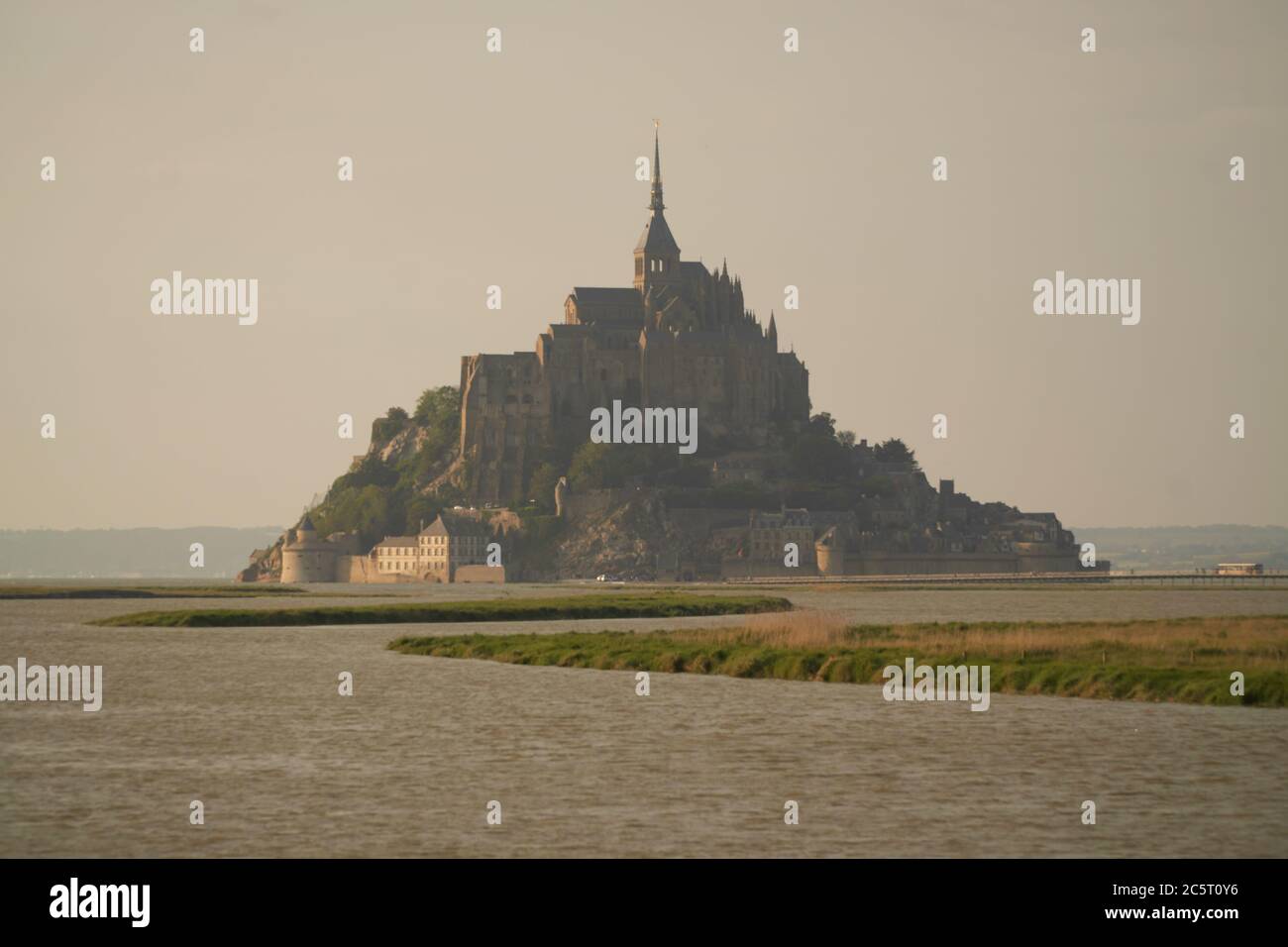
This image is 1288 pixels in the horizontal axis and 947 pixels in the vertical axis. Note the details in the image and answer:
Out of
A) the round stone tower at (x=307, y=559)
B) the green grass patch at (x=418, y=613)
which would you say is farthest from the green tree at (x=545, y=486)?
the green grass patch at (x=418, y=613)

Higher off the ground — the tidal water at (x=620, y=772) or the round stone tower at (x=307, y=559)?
the round stone tower at (x=307, y=559)

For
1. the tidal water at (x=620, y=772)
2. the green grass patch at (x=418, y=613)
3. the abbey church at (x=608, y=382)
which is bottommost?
the tidal water at (x=620, y=772)

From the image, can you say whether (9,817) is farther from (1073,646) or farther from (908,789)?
(1073,646)

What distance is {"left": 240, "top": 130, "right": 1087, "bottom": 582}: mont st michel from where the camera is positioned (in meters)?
174

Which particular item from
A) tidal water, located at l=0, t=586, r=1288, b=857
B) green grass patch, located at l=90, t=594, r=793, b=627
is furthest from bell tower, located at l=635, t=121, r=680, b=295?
tidal water, located at l=0, t=586, r=1288, b=857

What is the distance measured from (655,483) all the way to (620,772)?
147m

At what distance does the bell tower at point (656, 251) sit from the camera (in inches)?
7579

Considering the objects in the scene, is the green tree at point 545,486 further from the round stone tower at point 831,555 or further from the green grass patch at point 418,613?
the green grass patch at point 418,613

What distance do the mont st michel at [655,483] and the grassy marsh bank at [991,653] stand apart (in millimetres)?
105771

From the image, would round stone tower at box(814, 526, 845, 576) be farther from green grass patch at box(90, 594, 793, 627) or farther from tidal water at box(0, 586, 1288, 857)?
tidal water at box(0, 586, 1288, 857)

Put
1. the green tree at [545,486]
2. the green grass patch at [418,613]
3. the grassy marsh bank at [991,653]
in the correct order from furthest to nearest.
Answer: the green tree at [545,486] < the green grass patch at [418,613] < the grassy marsh bank at [991,653]

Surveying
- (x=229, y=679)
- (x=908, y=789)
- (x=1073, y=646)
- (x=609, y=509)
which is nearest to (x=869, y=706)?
(x=1073, y=646)

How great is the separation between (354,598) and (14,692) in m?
75.8

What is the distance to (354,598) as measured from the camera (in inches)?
5044
